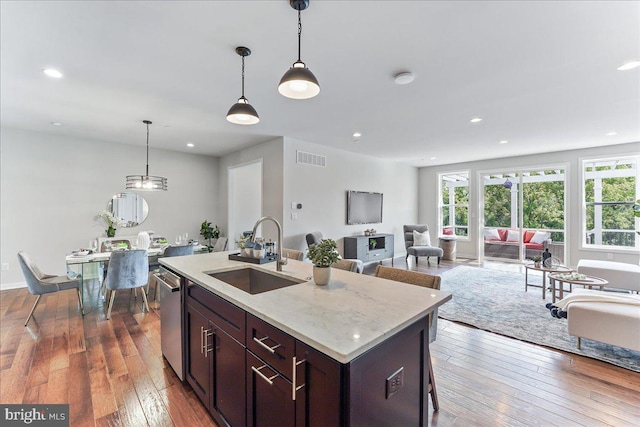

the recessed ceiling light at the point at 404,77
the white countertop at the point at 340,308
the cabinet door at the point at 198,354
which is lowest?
the cabinet door at the point at 198,354

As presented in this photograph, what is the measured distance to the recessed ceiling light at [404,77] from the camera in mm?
2609

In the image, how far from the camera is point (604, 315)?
239 cm

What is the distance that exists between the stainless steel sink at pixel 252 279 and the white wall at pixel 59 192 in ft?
15.0

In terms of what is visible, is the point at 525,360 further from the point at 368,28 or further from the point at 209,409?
the point at 368,28

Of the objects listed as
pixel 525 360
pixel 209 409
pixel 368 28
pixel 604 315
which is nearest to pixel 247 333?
pixel 209 409

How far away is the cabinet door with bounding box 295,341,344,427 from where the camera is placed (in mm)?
939

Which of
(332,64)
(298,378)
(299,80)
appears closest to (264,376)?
(298,378)

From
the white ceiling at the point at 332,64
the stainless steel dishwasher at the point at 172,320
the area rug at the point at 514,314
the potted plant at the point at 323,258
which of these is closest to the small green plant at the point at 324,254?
the potted plant at the point at 323,258

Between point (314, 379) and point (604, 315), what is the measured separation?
113 inches

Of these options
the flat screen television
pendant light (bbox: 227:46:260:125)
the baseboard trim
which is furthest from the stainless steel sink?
the baseboard trim

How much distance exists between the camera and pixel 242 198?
22.5ft

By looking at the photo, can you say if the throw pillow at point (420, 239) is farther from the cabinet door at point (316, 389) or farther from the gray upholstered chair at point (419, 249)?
the cabinet door at point (316, 389)

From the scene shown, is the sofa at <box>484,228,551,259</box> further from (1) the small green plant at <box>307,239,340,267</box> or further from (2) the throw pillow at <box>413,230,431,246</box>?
(1) the small green plant at <box>307,239,340,267</box>

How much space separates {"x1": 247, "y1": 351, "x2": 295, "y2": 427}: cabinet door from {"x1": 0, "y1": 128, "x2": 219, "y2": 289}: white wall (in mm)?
5511
